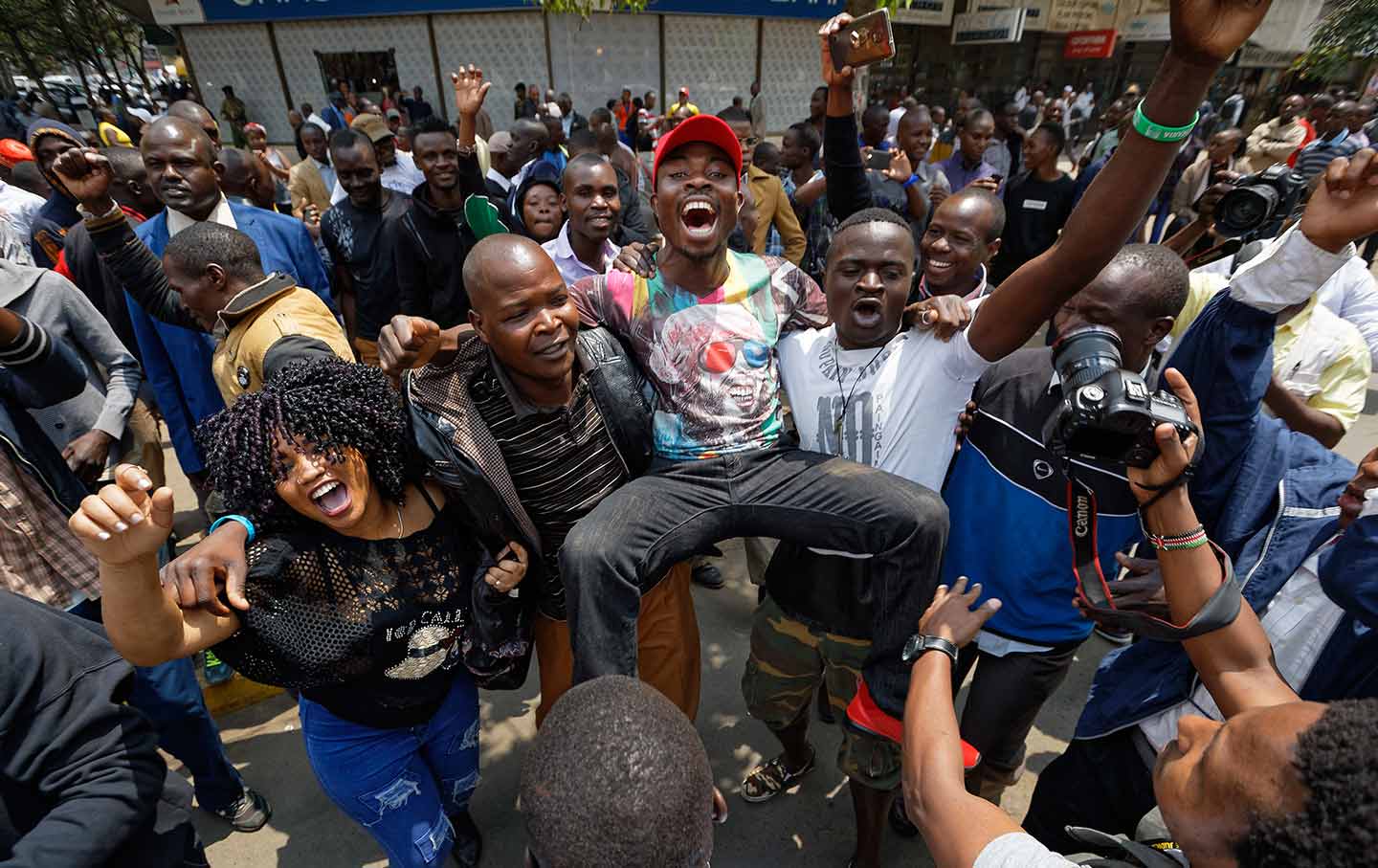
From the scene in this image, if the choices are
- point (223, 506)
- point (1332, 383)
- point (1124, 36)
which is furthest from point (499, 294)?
point (1124, 36)

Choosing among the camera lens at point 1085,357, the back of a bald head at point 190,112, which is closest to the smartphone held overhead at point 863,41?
the camera lens at point 1085,357

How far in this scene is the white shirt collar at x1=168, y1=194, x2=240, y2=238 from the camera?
3375 millimetres

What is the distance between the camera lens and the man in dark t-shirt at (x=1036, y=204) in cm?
539

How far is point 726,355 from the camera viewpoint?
84.0 inches

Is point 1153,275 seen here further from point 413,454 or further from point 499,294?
point 413,454

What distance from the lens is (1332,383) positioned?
277 centimetres

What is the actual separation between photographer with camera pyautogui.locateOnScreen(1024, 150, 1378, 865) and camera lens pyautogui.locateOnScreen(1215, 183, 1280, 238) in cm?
79

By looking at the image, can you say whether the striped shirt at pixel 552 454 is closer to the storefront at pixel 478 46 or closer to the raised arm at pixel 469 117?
the raised arm at pixel 469 117

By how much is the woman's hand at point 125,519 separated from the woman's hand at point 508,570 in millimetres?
763

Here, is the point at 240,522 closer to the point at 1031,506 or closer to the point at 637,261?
the point at 637,261

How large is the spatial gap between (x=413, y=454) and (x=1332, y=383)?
3631mm

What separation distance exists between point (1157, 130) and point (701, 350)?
1.26 m

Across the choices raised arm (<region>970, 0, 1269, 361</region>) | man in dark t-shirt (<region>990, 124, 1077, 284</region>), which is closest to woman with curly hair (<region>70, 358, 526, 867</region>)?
raised arm (<region>970, 0, 1269, 361</region>)

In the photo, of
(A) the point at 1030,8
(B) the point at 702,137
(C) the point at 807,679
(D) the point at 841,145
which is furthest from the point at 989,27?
(C) the point at 807,679
